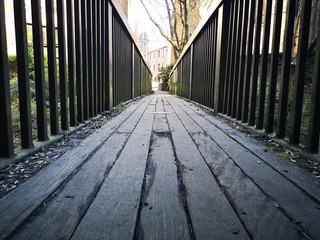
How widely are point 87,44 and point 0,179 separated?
6.44ft

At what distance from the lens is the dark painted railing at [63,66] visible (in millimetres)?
1377

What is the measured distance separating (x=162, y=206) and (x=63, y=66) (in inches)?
62.9

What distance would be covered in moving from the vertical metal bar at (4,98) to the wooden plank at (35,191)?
0.73 ft

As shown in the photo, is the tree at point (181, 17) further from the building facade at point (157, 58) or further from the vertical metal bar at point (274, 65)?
the building facade at point (157, 58)

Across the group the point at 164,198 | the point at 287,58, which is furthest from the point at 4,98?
the point at 287,58

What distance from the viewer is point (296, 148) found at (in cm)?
170

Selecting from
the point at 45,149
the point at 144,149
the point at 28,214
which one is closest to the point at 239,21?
the point at 144,149

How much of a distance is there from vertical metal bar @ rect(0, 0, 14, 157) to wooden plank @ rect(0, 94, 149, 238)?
22cm

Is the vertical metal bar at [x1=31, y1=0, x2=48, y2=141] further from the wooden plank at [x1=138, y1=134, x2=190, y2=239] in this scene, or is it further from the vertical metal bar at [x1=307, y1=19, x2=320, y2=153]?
the vertical metal bar at [x1=307, y1=19, x2=320, y2=153]

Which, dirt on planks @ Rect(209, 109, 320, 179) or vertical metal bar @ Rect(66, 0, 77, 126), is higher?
vertical metal bar @ Rect(66, 0, 77, 126)

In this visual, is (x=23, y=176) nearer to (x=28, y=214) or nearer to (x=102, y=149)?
(x=28, y=214)

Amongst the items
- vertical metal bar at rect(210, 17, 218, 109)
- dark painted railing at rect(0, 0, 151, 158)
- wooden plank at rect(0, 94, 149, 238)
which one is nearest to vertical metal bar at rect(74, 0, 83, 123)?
dark painted railing at rect(0, 0, 151, 158)

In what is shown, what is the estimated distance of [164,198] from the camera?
1020mm

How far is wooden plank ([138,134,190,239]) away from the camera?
79cm
